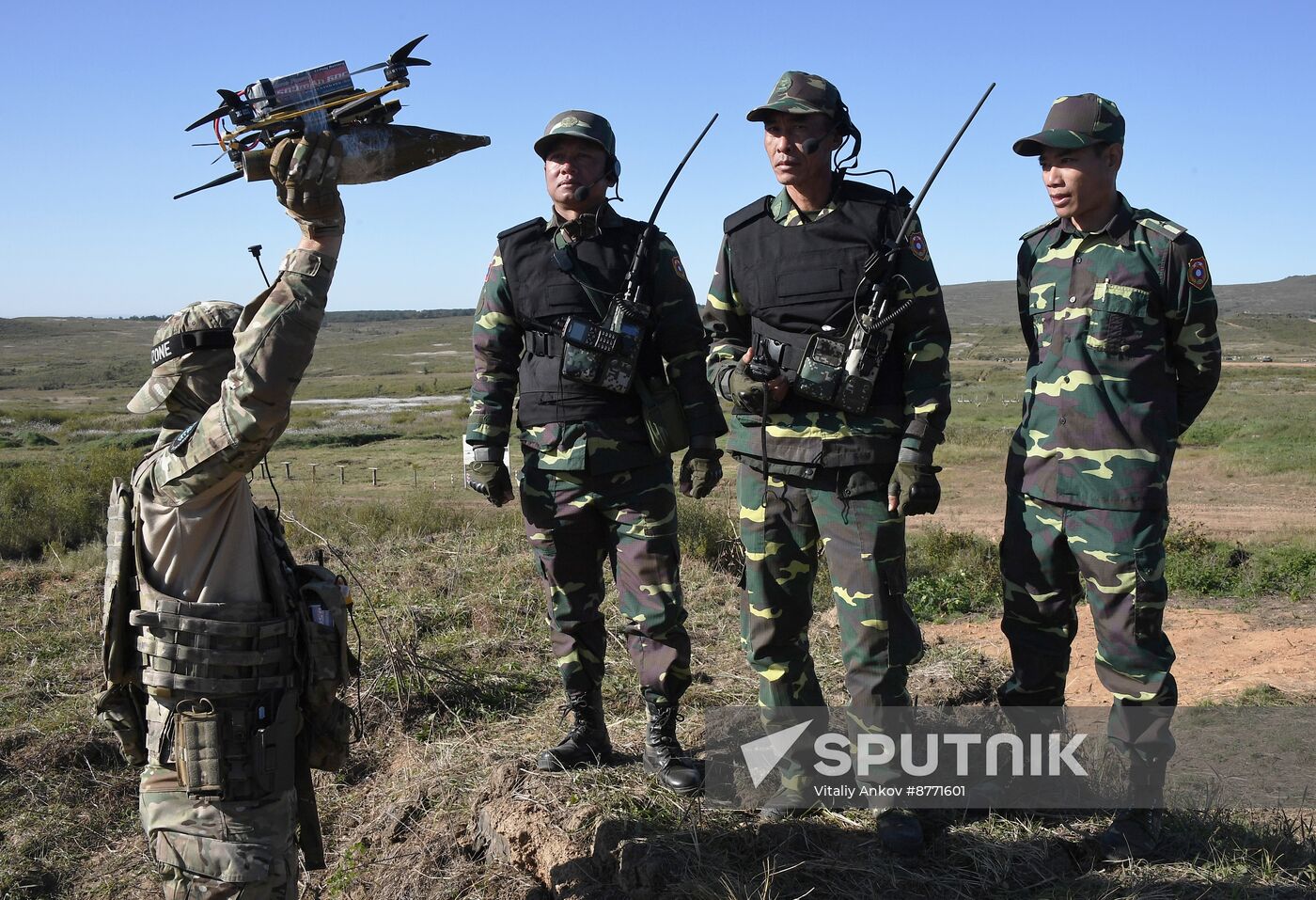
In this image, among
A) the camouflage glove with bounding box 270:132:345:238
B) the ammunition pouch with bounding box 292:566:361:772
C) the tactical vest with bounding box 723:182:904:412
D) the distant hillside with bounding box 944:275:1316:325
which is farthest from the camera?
the distant hillside with bounding box 944:275:1316:325

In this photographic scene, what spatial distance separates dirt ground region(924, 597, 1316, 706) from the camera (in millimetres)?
6145

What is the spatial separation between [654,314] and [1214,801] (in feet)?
10.4

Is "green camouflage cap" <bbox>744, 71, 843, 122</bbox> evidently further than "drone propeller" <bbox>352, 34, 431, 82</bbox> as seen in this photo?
Yes

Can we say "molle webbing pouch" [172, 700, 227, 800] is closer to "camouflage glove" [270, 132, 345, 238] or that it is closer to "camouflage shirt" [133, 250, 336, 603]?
"camouflage shirt" [133, 250, 336, 603]

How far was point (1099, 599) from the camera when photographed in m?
3.51

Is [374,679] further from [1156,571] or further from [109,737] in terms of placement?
[1156,571]

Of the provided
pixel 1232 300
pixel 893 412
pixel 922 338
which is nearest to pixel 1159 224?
pixel 922 338

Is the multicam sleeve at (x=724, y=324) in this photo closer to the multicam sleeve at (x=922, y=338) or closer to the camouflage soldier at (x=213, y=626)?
the multicam sleeve at (x=922, y=338)

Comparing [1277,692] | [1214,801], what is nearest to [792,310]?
[1214,801]

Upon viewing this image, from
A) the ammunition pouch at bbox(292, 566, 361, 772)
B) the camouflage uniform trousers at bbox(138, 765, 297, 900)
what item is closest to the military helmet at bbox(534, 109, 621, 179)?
the ammunition pouch at bbox(292, 566, 361, 772)

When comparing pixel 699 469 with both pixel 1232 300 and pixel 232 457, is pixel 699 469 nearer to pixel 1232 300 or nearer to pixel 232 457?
pixel 232 457

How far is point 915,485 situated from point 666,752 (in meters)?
1.47

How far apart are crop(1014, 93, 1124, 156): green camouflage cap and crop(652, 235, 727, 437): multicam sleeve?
138cm

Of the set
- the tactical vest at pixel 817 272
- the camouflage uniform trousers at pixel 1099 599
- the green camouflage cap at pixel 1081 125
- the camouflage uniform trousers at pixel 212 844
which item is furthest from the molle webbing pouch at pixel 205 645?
the green camouflage cap at pixel 1081 125
